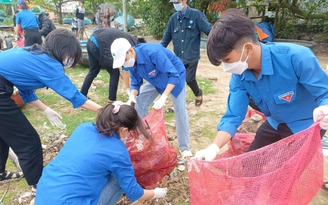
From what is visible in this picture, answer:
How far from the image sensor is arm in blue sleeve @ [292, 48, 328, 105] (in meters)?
1.40

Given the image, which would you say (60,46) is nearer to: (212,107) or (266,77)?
(266,77)

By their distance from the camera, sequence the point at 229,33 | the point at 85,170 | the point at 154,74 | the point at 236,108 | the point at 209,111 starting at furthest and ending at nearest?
the point at 209,111 < the point at 154,74 < the point at 236,108 < the point at 85,170 < the point at 229,33

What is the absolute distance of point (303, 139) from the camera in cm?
141

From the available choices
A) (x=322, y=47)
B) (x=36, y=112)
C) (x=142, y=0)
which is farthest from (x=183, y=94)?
(x=142, y=0)

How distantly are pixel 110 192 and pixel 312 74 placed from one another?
140 cm

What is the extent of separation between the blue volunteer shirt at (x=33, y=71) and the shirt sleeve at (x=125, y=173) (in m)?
0.67

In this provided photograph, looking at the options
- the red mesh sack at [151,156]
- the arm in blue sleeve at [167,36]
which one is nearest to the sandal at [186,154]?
the red mesh sack at [151,156]

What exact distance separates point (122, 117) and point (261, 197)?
882mm

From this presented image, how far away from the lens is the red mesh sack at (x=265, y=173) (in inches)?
54.9

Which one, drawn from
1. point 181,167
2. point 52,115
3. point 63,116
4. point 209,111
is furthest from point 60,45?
point 209,111

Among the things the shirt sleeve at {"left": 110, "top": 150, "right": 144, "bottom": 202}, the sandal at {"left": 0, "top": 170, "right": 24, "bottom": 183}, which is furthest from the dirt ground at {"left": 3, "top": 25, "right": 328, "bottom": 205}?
the sandal at {"left": 0, "top": 170, "right": 24, "bottom": 183}

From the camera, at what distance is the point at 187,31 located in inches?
155

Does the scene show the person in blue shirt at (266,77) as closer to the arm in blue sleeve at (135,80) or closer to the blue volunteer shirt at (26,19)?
the arm in blue sleeve at (135,80)

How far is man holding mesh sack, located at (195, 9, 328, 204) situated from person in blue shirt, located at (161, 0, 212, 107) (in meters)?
2.27
